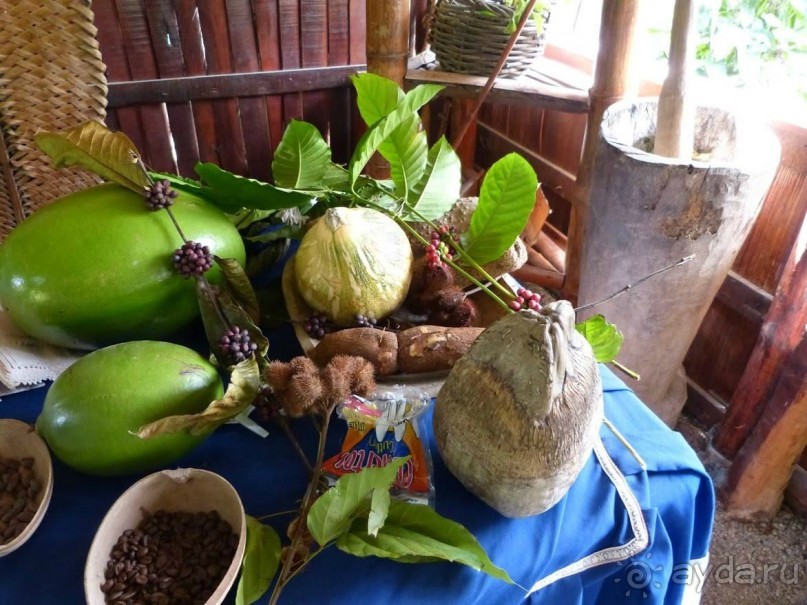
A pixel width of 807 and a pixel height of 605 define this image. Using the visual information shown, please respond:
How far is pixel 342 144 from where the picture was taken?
5.61 ft

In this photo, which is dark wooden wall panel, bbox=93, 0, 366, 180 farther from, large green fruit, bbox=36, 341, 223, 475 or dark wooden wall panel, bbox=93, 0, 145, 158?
large green fruit, bbox=36, 341, 223, 475

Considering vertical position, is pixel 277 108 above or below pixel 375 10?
below

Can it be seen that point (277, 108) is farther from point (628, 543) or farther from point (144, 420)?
point (628, 543)

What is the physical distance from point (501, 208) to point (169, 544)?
1.64ft

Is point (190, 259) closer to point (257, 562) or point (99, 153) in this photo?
point (99, 153)

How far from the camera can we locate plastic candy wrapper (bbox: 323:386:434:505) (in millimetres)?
537

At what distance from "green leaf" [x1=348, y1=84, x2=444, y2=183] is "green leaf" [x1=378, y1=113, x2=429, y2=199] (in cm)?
2

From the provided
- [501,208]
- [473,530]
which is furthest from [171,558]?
[501,208]

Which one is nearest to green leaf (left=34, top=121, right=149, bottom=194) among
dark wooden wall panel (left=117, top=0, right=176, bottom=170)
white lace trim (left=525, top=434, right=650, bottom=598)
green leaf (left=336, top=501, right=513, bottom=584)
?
green leaf (left=336, top=501, right=513, bottom=584)

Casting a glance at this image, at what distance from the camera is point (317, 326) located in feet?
2.19

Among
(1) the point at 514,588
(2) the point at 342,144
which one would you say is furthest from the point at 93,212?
(2) the point at 342,144

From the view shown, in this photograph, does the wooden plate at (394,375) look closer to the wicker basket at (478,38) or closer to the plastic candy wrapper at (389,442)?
the plastic candy wrapper at (389,442)

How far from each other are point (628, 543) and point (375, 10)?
1.07m

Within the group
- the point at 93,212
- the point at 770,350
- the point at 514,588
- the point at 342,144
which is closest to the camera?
the point at 514,588
